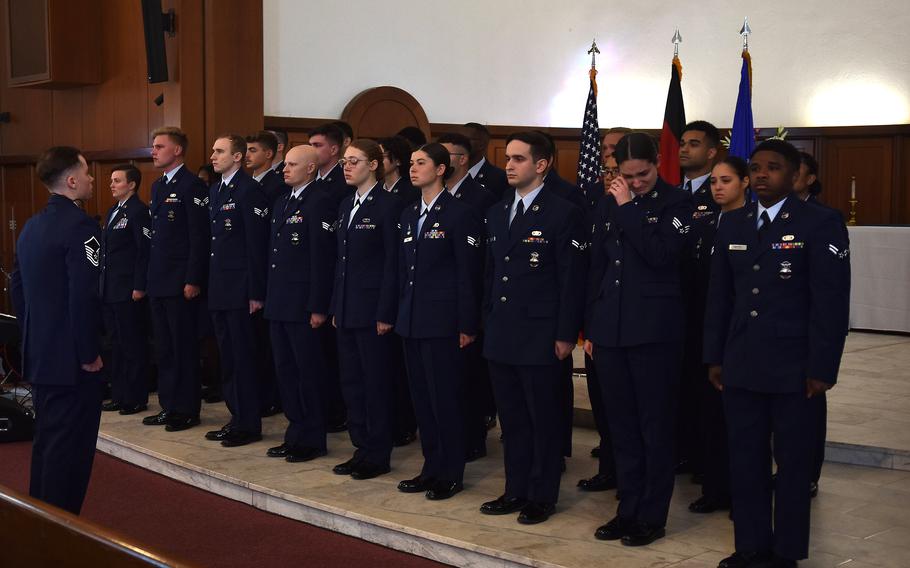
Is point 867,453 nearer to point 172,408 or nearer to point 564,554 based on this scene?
point 564,554

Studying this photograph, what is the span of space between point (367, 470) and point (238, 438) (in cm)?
102

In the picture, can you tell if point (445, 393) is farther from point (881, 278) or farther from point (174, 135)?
point (881, 278)

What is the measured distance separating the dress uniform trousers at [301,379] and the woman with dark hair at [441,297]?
790 mm

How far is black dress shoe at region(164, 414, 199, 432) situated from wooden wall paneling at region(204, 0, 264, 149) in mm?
2453

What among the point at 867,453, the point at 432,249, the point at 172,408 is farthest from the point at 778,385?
the point at 172,408

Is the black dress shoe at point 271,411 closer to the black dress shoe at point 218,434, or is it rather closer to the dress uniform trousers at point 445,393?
the black dress shoe at point 218,434

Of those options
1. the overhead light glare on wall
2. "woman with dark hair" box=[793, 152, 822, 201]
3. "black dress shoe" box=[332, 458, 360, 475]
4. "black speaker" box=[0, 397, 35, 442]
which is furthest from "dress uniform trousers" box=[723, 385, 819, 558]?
the overhead light glare on wall

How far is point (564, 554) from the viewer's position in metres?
3.76

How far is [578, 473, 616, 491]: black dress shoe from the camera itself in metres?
4.64

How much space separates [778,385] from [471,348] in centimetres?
178

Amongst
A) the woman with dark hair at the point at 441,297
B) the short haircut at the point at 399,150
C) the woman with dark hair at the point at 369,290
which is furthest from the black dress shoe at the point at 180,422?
the short haircut at the point at 399,150

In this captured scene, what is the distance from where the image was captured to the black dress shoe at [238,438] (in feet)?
18.3

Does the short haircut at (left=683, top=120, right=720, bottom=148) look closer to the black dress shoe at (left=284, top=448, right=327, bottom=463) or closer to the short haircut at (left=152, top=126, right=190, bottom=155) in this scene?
the black dress shoe at (left=284, top=448, right=327, bottom=463)

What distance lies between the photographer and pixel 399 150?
5.18m
